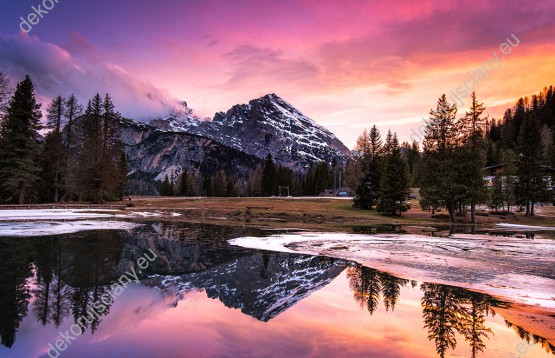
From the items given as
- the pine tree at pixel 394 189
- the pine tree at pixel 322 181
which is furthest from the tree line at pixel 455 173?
the pine tree at pixel 322 181

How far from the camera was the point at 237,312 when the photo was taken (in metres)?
9.45

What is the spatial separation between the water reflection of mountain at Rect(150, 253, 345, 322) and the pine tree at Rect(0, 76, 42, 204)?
47.9 m

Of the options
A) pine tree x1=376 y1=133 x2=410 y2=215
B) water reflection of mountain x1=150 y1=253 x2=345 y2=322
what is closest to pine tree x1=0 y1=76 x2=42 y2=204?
water reflection of mountain x1=150 y1=253 x2=345 y2=322

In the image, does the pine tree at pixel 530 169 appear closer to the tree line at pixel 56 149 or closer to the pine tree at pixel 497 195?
the pine tree at pixel 497 195

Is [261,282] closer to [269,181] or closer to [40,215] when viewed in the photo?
[40,215]

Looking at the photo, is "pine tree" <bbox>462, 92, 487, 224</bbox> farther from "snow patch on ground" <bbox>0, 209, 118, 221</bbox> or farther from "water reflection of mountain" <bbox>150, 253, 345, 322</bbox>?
"snow patch on ground" <bbox>0, 209, 118, 221</bbox>

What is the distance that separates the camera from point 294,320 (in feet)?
29.0

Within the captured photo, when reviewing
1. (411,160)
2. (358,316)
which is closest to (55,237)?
(358,316)

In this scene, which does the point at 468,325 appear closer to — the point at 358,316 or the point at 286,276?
the point at 358,316

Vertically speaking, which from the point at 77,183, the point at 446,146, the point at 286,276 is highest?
the point at 446,146

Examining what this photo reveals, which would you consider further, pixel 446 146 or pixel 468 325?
pixel 446 146

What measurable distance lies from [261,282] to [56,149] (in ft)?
198

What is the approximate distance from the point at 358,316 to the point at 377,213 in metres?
47.2

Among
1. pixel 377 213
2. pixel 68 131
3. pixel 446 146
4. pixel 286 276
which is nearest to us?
pixel 286 276
